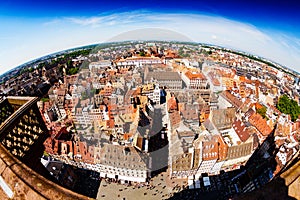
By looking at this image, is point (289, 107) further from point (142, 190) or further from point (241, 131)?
point (142, 190)

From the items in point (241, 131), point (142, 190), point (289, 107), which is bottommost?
point (142, 190)

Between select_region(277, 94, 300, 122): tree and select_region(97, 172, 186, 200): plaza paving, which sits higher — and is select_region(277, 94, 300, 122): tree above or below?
above

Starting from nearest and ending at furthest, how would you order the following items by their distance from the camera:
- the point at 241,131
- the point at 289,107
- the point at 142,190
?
the point at 142,190, the point at 241,131, the point at 289,107

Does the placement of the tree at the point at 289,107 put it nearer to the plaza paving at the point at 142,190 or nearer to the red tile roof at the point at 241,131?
the red tile roof at the point at 241,131

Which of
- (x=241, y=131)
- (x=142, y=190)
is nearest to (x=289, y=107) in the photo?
(x=241, y=131)

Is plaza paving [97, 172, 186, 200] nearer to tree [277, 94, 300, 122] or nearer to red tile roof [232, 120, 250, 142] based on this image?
red tile roof [232, 120, 250, 142]

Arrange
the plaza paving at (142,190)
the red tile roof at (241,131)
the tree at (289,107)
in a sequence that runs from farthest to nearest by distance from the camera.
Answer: the tree at (289,107), the red tile roof at (241,131), the plaza paving at (142,190)

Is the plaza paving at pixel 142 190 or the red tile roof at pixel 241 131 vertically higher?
the red tile roof at pixel 241 131

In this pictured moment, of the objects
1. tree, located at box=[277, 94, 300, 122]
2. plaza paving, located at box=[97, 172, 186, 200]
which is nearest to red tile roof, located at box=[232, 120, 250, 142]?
plaza paving, located at box=[97, 172, 186, 200]

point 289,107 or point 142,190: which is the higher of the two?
point 289,107

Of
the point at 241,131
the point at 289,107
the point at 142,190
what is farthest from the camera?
the point at 289,107

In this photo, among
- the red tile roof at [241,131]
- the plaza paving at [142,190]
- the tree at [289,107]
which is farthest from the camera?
the tree at [289,107]

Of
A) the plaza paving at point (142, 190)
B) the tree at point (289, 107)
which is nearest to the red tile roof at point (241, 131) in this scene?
the plaza paving at point (142, 190)
